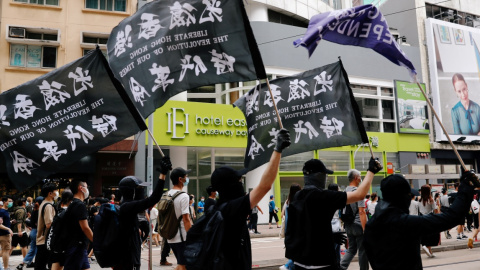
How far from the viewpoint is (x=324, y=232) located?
4.12 meters

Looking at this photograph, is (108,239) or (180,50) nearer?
(108,239)

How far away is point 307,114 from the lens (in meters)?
7.50

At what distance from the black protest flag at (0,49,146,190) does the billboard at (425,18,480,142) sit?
97.5 ft

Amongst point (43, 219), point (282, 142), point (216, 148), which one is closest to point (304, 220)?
point (282, 142)

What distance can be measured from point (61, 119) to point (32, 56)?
16.5 meters

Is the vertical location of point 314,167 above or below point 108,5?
below

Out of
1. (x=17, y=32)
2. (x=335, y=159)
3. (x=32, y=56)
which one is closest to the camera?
(x=17, y=32)

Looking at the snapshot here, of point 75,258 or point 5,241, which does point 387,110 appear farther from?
point 75,258

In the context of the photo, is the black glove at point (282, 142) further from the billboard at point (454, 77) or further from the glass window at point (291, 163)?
the billboard at point (454, 77)

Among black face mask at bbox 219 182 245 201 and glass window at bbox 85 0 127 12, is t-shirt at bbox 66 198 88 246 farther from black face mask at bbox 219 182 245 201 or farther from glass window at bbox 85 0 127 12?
glass window at bbox 85 0 127 12

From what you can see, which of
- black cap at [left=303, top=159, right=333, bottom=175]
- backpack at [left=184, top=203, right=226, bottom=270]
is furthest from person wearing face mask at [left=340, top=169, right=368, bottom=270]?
backpack at [left=184, top=203, right=226, bottom=270]

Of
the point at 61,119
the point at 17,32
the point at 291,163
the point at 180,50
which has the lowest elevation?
the point at 61,119

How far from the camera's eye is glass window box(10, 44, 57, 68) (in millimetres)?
20078

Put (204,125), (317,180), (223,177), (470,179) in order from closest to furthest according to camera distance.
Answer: (470,179), (223,177), (317,180), (204,125)
